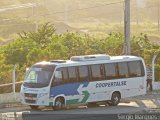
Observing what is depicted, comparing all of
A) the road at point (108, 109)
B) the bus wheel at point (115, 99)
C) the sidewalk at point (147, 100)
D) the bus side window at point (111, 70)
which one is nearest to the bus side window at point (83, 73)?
the bus side window at point (111, 70)

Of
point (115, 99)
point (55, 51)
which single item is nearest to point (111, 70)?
point (115, 99)

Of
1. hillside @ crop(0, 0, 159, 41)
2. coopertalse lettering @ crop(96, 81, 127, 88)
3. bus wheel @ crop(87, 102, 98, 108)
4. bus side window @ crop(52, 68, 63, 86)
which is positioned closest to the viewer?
bus side window @ crop(52, 68, 63, 86)

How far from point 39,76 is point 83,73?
7.65 feet

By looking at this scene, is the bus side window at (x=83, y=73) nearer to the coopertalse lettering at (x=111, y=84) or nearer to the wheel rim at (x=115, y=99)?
the coopertalse lettering at (x=111, y=84)

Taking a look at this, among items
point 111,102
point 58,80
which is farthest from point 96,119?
point 111,102

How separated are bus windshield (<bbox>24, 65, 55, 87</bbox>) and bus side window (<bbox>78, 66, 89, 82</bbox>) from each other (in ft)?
5.28

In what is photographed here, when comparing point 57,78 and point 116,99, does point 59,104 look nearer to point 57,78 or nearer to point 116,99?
point 57,78

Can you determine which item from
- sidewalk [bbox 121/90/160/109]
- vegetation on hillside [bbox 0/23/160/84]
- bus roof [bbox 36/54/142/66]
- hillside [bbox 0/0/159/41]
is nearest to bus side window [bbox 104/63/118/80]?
bus roof [bbox 36/54/142/66]

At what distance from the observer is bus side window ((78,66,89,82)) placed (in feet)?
81.0

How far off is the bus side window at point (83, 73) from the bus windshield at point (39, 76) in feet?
5.28

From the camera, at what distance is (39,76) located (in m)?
23.8

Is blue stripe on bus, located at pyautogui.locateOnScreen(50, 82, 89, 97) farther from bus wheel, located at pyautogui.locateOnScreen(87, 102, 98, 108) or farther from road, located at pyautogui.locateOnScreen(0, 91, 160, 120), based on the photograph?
bus wheel, located at pyautogui.locateOnScreen(87, 102, 98, 108)

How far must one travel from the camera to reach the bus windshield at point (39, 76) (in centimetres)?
2338

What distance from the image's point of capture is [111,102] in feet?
84.3
